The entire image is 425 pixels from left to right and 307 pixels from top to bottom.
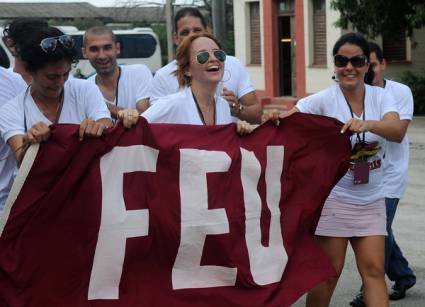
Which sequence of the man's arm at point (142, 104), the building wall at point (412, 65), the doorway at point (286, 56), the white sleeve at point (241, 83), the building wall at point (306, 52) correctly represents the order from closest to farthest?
the white sleeve at point (241, 83)
the man's arm at point (142, 104)
the building wall at point (412, 65)
the building wall at point (306, 52)
the doorway at point (286, 56)

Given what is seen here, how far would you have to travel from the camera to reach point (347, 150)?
5.41 metres

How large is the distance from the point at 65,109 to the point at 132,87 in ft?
5.45

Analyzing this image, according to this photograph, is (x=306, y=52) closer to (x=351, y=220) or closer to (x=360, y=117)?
(x=360, y=117)

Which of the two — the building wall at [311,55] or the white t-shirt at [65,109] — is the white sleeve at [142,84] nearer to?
the white t-shirt at [65,109]

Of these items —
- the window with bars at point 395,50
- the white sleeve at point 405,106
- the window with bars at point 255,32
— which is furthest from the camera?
the window with bars at point 255,32

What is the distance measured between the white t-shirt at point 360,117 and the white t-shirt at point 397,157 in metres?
0.58

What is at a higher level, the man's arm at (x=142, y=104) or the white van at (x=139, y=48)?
the man's arm at (x=142, y=104)

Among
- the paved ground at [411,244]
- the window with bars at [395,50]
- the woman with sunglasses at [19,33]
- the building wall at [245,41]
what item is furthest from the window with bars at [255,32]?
the woman with sunglasses at [19,33]

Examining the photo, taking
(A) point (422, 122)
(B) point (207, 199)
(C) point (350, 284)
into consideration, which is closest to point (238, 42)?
(A) point (422, 122)

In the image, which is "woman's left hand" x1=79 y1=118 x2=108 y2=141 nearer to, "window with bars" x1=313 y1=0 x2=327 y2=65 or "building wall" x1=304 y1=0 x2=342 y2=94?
"building wall" x1=304 y1=0 x2=342 y2=94

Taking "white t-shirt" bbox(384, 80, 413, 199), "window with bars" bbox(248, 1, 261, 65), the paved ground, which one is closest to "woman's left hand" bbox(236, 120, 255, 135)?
"white t-shirt" bbox(384, 80, 413, 199)

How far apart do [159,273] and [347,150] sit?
51.2 inches

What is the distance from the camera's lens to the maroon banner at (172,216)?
473cm

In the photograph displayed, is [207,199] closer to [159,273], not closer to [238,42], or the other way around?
[159,273]
